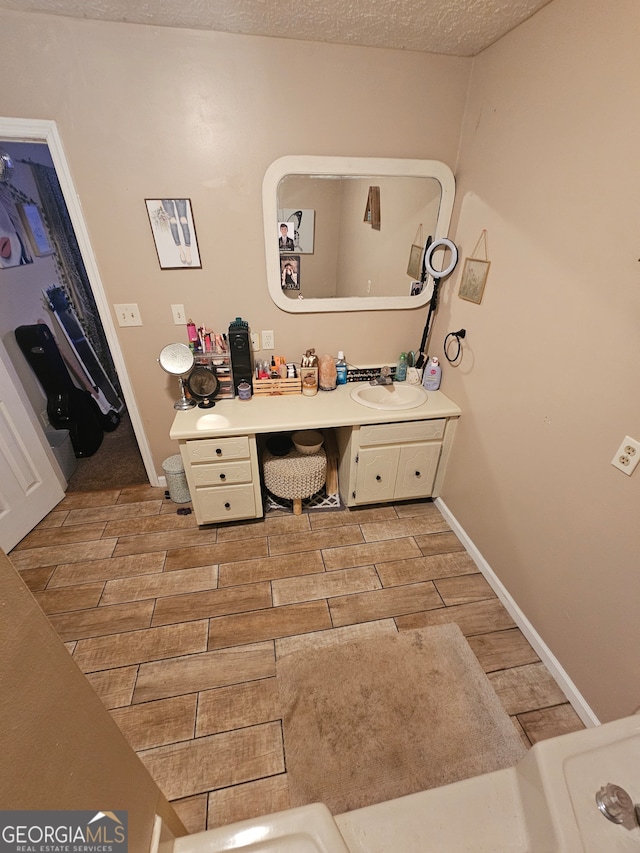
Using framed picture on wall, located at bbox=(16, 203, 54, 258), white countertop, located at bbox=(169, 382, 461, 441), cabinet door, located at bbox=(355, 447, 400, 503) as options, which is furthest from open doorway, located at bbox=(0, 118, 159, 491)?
cabinet door, located at bbox=(355, 447, 400, 503)

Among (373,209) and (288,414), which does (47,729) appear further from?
(373,209)

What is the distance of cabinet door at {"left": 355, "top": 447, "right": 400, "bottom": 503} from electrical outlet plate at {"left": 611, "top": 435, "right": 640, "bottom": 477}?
1.06 meters

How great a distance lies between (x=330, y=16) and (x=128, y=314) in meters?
1.60

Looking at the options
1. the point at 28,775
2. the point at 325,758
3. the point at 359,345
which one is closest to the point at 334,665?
the point at 325,758

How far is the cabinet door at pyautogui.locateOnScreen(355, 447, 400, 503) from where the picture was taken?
6.80 ft

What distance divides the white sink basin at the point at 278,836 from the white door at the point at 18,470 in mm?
1865

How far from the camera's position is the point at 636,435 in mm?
1119

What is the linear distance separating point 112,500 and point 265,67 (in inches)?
101

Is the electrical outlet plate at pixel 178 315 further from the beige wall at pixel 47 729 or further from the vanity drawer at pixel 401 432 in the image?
the beige wall at pixel 47 729

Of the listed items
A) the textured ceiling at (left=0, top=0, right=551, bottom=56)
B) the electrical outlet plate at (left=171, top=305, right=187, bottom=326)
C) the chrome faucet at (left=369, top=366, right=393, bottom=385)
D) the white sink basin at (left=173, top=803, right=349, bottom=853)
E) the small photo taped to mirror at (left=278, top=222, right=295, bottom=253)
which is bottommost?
the white sink basin at (left=173, top=803, right=349, bottom=853)

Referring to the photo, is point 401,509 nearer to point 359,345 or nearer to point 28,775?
point 359,345

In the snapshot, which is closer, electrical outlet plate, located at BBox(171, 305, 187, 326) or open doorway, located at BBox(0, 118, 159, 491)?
electrical outlet plate, located at BBox(171, 305, 187, 326)

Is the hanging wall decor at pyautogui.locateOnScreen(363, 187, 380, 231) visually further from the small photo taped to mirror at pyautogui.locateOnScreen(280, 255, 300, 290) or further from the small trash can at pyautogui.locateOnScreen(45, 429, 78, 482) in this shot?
the small trash can at pyautogui.locateOnScreen(45, 429, 78, 482)

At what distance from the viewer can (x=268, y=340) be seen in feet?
7.07
